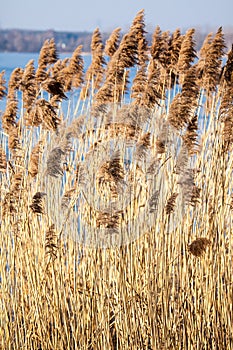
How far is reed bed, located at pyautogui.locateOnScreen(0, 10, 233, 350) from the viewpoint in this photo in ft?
8.27

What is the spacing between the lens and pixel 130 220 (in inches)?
A: 103

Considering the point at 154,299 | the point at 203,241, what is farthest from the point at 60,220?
the point at 203,241

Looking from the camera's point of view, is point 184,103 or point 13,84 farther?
point 13,84

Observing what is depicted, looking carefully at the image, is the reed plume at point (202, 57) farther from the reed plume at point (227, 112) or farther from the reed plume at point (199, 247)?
the reed plume at point (199, 247)

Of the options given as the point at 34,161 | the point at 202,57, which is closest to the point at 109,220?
the point at 34,161

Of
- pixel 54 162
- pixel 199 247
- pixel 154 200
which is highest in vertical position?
pixel 54 162

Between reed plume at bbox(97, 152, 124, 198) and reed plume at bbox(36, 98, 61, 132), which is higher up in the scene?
reed plume at bbox(36, 98, 61, 132)

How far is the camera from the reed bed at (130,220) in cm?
252

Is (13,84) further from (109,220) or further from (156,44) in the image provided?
(109,220)

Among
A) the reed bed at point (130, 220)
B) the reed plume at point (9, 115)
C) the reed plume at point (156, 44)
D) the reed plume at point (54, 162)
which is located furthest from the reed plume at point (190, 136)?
the reed plume at point (9, 115)

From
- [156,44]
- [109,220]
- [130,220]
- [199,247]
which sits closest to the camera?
[199,247]

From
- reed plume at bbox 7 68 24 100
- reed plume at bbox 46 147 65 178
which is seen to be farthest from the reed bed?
reed plume at bbox 7 68 24 100

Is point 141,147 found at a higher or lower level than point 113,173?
higher

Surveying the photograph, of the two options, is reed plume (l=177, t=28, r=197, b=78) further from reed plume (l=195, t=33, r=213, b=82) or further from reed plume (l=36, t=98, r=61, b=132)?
reed plume (l=36, t=98, r=61, b=132)
